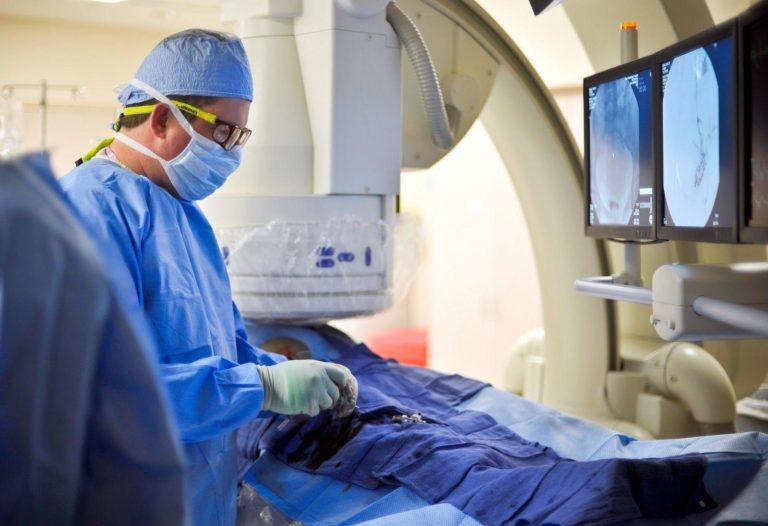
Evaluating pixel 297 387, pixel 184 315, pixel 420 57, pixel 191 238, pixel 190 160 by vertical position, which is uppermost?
pixel 420 57

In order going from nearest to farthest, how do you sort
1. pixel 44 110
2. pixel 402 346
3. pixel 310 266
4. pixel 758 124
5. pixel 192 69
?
pixel 758 124 < pixel 192 69 < pixel 310 266 < pixel 44 110 < pixel 402 346

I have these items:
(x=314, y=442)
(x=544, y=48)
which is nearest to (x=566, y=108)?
(x=544, y=48)

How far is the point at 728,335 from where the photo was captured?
132cm

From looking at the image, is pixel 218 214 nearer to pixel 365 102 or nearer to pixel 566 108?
pixel 365 102

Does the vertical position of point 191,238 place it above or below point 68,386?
above

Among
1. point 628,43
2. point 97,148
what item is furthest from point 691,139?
point 97,148

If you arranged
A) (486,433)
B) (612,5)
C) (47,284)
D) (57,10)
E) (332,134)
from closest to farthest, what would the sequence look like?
(47,284) → (486,433) → (332,134) → (612,5) → (57,10)

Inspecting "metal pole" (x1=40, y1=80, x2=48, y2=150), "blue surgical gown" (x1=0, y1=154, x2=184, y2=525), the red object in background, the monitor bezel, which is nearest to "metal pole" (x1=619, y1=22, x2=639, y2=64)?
the monitor bezel

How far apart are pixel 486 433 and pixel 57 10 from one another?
7.66ft

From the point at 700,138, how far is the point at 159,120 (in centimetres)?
95

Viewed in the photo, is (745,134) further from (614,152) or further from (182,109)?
(182,109)

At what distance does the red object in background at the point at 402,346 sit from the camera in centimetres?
536

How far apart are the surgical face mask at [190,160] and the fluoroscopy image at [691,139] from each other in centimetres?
83

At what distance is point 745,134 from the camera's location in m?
1.22
